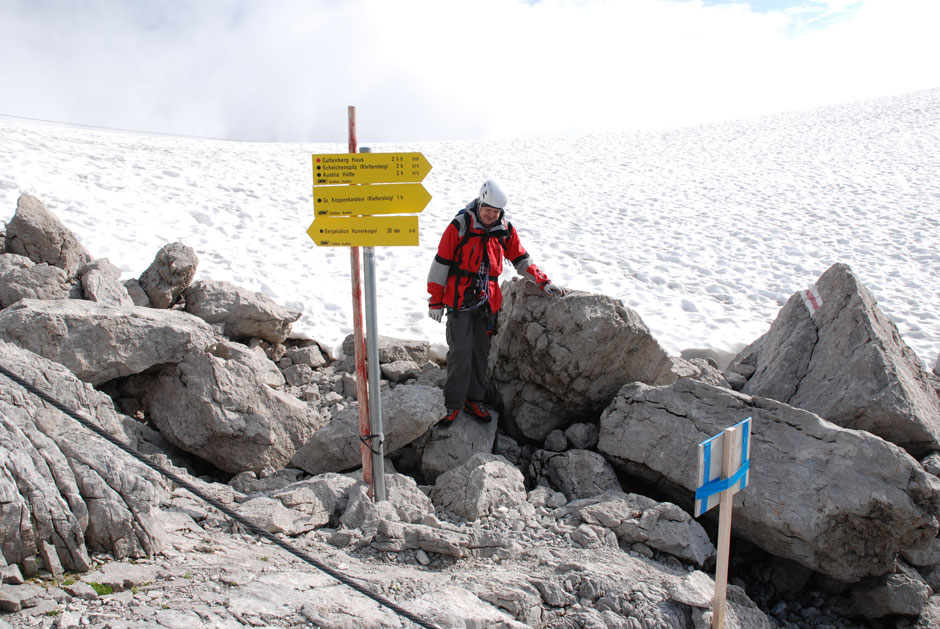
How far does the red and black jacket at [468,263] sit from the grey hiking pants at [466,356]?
0.15 meters

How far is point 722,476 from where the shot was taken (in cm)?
385

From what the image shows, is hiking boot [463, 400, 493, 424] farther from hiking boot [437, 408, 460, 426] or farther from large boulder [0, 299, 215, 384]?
large boulder [0, 299, 215, 384]

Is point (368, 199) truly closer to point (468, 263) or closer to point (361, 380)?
point (361, 380)

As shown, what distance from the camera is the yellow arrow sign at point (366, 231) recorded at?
4676mm

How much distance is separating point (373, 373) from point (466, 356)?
1639 mm

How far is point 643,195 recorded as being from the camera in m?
17.4

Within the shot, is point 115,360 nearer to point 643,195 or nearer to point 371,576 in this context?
point 371,576

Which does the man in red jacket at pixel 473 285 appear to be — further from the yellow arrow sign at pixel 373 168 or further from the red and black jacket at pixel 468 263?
the yellow arrow sign at pixel 373 168

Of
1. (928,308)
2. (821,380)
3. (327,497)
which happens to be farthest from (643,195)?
(327,497)

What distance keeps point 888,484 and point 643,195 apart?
13.0 m

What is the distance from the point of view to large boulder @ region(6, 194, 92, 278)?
7.42 m

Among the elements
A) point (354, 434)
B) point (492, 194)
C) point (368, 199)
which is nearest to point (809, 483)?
point (492, 194)

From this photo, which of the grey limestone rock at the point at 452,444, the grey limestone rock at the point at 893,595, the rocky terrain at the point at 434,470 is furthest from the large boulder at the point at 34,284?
the grey limestone rock at the point at 893,595

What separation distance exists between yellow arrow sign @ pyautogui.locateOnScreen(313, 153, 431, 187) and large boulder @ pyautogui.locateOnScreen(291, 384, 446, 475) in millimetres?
2280
